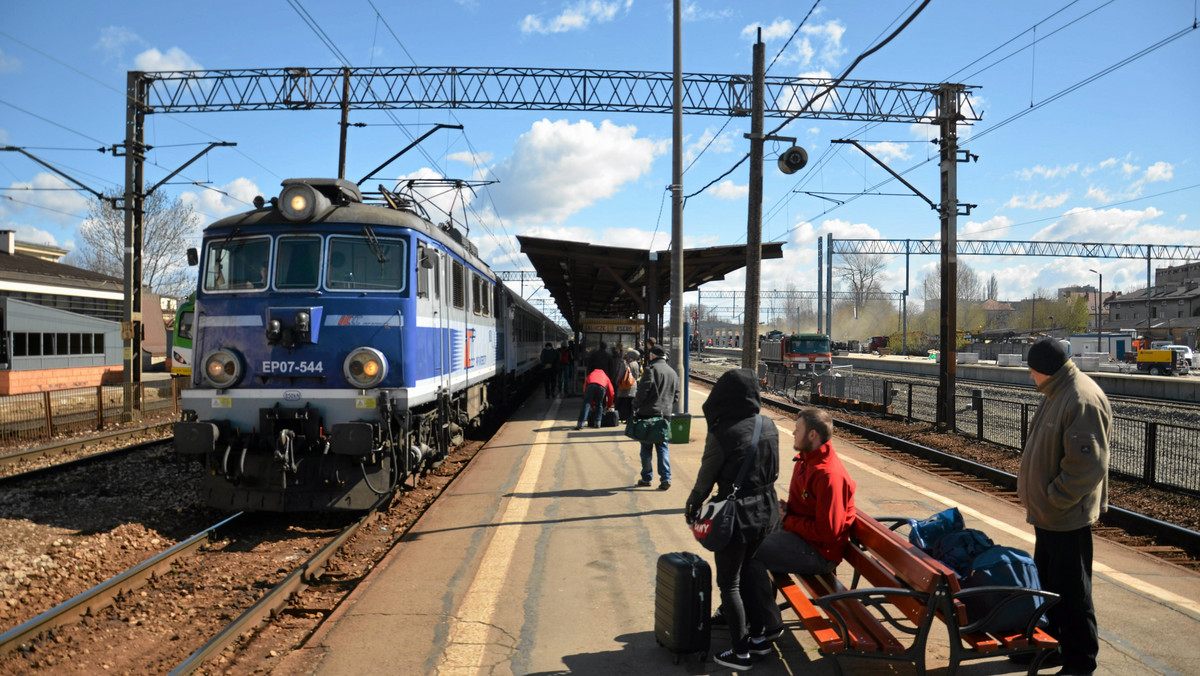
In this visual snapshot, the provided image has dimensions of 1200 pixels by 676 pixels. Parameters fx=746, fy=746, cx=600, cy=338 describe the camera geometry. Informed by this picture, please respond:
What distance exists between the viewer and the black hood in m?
4.35

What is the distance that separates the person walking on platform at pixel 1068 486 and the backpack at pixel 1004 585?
0.63 ft

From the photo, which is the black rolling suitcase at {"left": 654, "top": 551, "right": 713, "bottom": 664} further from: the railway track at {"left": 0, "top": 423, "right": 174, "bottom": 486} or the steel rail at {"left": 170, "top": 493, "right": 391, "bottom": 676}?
the railway track at {"left": 0, "top": 423, "right": 174, "bottom": 486}

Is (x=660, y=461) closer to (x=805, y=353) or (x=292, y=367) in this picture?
(x=292, y=367)

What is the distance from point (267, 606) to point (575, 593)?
7.28ft

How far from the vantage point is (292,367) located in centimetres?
782

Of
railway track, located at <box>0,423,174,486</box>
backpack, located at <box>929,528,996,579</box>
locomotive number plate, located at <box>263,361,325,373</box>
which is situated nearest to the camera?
backpack, located at <box>929,528,996,579</box>

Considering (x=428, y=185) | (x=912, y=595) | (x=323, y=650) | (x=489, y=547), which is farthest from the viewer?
(x=428, y=185)

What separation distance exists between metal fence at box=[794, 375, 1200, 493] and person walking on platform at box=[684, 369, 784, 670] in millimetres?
3762

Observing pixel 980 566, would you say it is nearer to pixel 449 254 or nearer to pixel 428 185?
pixel 449 254

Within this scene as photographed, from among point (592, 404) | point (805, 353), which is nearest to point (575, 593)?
point (592, 404)

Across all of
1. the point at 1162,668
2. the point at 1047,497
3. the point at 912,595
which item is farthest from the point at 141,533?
the point at 1162,668

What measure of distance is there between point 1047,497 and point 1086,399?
556 mm

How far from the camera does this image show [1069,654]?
12.8 ft

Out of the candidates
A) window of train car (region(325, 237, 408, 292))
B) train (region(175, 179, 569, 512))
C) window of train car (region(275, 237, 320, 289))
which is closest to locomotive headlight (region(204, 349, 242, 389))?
train (region(175, 179, 569, 512))
